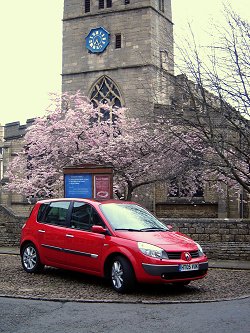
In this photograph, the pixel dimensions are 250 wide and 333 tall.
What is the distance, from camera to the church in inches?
1251

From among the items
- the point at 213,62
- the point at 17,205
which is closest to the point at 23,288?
the point at 213,62

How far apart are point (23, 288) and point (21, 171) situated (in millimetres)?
22302

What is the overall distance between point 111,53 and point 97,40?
146 cm

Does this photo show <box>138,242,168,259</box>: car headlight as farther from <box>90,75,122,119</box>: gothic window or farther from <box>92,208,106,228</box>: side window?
<box>90,75,122,119</box>: gothic window

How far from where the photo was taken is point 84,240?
9.60 m

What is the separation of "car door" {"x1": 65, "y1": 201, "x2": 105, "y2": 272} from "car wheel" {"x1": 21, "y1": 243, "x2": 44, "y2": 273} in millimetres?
1171

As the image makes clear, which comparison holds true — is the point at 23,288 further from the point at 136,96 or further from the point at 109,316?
the point at 136,96

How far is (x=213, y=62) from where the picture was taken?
49.1 ft

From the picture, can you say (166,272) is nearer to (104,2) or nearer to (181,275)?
(181,275)

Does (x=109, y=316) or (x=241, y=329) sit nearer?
(x=241, y=329)

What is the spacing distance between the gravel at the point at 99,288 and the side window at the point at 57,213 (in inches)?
44.5

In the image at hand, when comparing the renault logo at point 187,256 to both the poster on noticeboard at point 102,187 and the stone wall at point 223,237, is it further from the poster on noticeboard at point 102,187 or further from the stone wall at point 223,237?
the stone wall at point 223,237

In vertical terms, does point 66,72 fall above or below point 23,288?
above

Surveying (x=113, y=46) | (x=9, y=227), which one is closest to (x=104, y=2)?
(x=113, y=46)
